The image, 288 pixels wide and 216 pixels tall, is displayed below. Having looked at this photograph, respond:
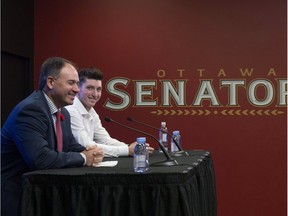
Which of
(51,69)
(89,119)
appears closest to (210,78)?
(89,119)

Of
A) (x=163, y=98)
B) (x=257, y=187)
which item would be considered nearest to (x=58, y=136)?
(x=163, y=98)

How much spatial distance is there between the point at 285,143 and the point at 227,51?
108 centimetres

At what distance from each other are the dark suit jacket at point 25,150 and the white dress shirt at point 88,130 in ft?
2.54

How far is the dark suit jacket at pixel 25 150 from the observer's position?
8.15 ft

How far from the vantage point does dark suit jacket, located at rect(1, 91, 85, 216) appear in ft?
8.15

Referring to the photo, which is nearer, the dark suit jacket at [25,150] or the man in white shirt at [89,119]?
the dark suit jacket at [25,150]

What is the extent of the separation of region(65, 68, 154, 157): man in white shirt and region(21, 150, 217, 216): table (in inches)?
38.7

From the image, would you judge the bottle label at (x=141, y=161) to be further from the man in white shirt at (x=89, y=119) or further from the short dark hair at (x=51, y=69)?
the man in white shirt at (x=89, y=119)

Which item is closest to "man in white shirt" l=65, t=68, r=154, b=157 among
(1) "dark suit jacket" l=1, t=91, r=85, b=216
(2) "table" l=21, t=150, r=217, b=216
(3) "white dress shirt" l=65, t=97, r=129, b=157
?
(3) "white dress shirt" l=65, t=97, r=129, b=157

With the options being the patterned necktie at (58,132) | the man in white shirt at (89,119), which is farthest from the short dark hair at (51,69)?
the man in white shirt at (89,119)

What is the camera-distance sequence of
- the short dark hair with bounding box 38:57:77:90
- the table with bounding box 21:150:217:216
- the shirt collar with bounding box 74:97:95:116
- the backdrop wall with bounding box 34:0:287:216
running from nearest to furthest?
the table with bounding box 21:150:217:216 < the short dark hair with bounding box 38:57:77:90 < the shirt collar with bounding box 74:97:95:116 < the backdrop wall with bounding box 34:0:287:216

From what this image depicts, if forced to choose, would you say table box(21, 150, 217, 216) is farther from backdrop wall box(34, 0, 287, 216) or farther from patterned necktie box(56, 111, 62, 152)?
backdrop wall box(34, 0, 287, 216)

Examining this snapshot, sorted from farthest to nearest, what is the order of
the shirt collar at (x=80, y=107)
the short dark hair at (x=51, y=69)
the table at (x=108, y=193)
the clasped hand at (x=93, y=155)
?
the shirt collar at (x=80, y=107)
the short dark hair at (x=51, y=69)
the clasped hand at (x=93, y=155)
the table at (x=108, y=193)

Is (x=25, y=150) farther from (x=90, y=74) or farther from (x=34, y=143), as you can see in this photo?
(x=90, y=74)
